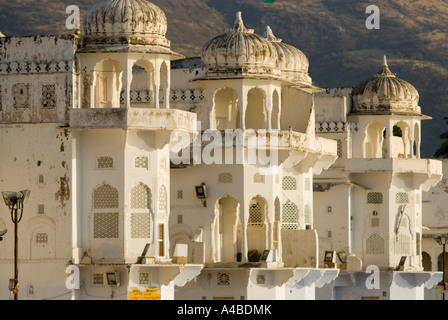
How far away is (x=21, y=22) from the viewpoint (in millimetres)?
143875

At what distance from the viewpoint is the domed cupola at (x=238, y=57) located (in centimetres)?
5641

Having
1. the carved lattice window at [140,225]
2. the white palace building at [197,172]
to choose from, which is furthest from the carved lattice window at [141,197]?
the carved lattice window at [140,225]

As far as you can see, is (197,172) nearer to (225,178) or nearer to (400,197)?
(225,178)

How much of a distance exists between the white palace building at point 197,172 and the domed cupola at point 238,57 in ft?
0.17

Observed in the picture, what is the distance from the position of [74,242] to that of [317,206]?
19726 millimetres

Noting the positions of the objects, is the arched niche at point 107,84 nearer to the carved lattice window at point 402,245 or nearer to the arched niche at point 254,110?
the arched niche at point 254,110

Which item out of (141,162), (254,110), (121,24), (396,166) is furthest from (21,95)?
(396,166)

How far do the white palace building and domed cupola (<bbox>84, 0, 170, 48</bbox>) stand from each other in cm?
5

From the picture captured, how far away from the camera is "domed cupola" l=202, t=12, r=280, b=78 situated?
56.4 metres

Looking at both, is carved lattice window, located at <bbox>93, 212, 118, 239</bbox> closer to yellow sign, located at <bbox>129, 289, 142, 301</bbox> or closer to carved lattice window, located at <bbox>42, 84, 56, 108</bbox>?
yellow sign, located at <bbox>129, 289, 142, 301</bbox>

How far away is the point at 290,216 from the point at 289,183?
127cm

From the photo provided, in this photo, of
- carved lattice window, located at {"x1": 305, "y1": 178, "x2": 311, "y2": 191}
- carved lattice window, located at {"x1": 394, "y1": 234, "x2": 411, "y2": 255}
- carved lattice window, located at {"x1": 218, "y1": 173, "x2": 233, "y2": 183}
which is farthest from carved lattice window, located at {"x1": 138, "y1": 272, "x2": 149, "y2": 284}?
carved lattice window, located at {"x1": 394, "y1": 234, "x2": 411, "y2": 255}

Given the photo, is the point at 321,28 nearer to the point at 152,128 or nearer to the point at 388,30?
the point at 388,30

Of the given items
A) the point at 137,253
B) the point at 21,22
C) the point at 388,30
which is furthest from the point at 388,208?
the point at 388,30
